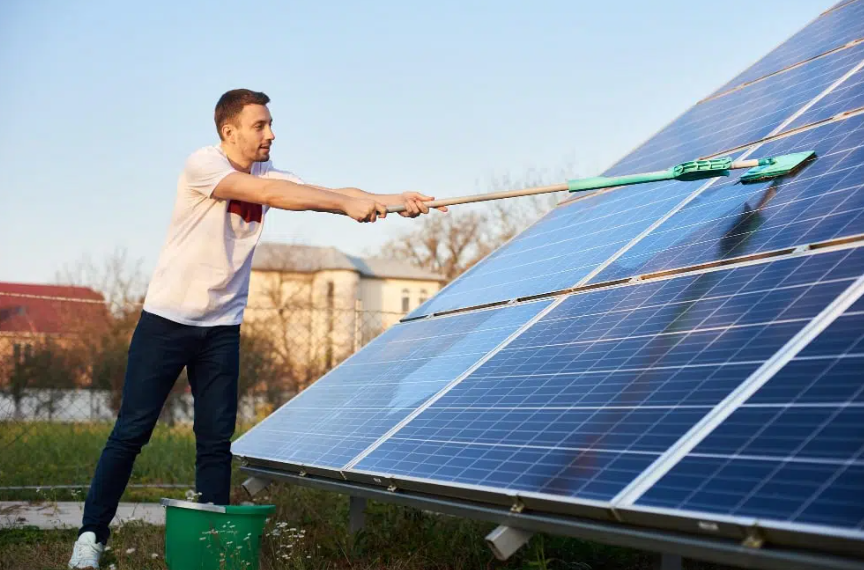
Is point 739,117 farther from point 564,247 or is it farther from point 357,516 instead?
point 357,516

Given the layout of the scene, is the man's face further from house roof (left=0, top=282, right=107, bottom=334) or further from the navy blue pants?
house roof (left=0, top=282, right=107, bottom=334)

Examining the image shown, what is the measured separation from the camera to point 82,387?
16.3 metres

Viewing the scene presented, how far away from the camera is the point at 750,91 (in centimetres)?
732

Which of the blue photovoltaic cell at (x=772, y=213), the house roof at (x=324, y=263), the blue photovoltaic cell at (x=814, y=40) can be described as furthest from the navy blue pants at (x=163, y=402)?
the house roof at (x=324, y=263)

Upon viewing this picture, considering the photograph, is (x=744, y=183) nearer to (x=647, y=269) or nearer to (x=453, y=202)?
(x=647, y=269)

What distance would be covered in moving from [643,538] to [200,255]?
3077 mm

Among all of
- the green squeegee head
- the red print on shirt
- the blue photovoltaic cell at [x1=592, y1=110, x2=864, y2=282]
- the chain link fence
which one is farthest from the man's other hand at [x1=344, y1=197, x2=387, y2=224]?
the chain link fence

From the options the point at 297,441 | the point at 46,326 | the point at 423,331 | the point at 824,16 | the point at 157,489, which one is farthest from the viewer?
the point at 46,326

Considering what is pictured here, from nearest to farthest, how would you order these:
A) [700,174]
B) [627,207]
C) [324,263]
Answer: [700,174]
[627,207]
[324,263]

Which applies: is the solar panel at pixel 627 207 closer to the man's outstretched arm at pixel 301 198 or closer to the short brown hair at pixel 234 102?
the man's outstretched arm at pixel 301 198

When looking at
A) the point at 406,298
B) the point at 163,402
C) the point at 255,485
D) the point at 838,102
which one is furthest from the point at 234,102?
the point at 406,298

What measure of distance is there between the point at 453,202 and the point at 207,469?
195cm

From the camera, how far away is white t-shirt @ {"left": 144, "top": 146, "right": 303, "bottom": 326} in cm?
512

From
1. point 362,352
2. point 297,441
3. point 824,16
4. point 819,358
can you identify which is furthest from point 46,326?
point 819,358
